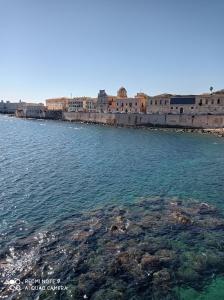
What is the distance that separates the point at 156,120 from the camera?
8969 centimetres

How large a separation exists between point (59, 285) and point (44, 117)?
426 feet

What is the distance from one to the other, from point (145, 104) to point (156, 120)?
15.5 meters

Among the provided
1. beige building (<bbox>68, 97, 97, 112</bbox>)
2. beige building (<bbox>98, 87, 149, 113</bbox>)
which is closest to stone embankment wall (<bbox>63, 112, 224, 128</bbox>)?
beige building (<bbox>98, 87, 149, 113</bbox>)

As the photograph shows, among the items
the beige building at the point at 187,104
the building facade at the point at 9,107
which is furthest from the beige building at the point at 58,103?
the beige building at the point at 187,104

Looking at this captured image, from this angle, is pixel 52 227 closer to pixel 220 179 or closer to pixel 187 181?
pixel 187 181

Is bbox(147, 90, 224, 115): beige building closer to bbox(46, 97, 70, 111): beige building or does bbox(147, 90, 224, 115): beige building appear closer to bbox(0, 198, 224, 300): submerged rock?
bbox(46, 97, 70, 111): beige building

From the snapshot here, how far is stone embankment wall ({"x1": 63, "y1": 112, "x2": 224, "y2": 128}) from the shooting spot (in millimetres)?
79125

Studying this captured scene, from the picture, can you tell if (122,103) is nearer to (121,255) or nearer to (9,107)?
(121,255)

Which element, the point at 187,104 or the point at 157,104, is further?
the point at 157,104

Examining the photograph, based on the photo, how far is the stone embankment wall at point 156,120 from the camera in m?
79.1

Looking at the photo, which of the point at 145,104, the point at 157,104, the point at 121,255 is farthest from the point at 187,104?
the point at 121,255

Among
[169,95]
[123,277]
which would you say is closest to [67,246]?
[123,277]

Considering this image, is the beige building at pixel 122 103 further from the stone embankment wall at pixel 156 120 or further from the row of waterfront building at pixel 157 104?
the stone embankment wall at pixel 156 120

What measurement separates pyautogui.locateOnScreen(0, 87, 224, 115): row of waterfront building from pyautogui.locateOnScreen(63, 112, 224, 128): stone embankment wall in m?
3.18
